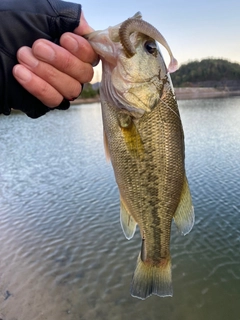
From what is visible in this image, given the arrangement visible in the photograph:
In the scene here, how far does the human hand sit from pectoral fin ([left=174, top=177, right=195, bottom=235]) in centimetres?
116

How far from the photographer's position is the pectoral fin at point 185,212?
2521mm

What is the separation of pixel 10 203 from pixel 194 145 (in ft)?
37.2

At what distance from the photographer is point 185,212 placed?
2547 mm

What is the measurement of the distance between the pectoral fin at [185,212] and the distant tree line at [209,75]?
11006cm

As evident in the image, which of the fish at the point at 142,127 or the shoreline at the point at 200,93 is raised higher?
A: the fish at the point at 142,127

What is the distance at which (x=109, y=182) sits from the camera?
1291 centimetres

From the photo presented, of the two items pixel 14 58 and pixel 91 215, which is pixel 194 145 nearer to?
pixel 91 215

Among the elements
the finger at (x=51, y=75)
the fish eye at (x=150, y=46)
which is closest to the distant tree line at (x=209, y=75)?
the fish eye at (x=150, y=46)

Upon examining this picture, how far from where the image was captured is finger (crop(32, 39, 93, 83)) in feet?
6.39

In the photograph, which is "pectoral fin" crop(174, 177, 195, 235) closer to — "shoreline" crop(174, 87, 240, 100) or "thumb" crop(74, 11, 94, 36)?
"thumb" crop(74, 11, 94, 36)

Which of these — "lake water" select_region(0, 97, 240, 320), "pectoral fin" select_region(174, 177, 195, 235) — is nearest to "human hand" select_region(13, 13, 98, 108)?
"pectoral fin" select_region(174, 177, 195, 235)

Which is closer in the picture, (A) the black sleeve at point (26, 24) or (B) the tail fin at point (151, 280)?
(A) the black sleeve at point (26, 24)

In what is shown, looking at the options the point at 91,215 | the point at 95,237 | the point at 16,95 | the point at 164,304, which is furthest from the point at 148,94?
the point at 91,215

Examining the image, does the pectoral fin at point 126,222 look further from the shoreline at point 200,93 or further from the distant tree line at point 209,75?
the distant tree line at point 209,75
